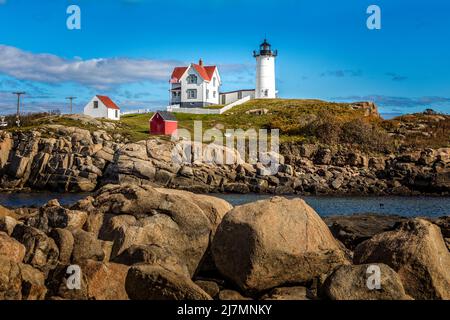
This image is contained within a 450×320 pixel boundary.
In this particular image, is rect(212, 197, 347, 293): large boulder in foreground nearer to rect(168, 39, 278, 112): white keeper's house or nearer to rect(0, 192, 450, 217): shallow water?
rect(0, 192, 450, 217): shallow water

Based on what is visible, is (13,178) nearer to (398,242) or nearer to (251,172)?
(251,172)

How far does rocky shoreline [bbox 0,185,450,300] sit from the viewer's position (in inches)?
471

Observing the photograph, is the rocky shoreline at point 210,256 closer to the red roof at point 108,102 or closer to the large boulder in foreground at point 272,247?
the large boulder in foreground at point 272,247

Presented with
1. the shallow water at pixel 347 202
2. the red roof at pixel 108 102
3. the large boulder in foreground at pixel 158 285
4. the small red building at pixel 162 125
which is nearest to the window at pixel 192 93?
the red roof at pixel 108 102

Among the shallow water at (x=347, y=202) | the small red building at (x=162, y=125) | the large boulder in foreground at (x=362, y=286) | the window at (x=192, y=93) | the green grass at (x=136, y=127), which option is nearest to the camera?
the large boulder in foreground at (x=362, y=286)

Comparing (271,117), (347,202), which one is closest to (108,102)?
(271,117)

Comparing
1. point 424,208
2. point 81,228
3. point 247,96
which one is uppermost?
point 247,96

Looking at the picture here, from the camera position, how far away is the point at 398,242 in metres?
13.3

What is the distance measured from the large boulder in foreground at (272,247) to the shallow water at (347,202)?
872 inches

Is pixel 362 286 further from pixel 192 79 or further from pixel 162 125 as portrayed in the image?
pixel 192 79

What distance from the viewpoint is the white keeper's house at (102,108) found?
248 ft

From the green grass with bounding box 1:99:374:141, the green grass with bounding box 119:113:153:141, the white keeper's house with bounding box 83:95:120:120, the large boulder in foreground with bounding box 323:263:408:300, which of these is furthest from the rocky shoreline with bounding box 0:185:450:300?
the white keeper's house with bounding box 83:95:120:120
